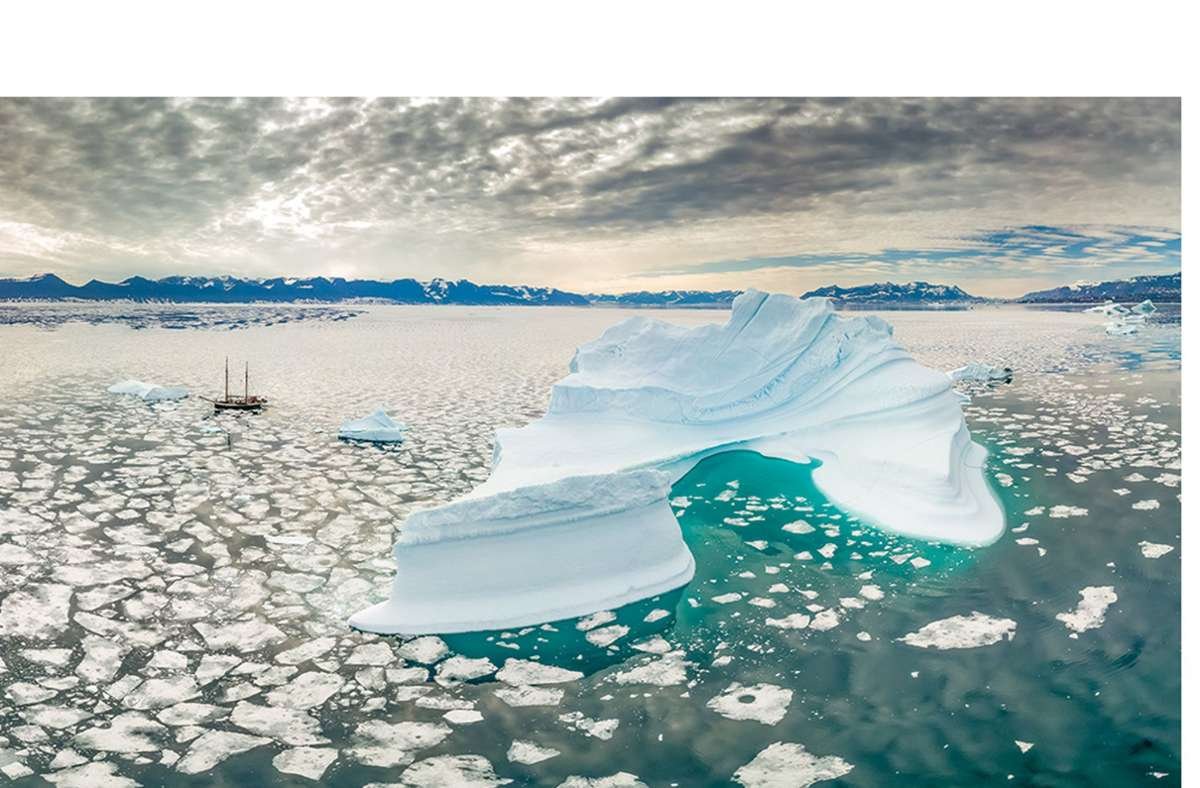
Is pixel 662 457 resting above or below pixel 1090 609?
above

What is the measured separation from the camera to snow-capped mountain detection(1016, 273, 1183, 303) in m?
6.73

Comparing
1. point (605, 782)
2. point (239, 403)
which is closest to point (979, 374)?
point (239, 403)

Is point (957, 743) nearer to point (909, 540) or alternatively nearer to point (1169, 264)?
point (909, 540)

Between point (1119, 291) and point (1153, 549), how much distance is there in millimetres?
3393

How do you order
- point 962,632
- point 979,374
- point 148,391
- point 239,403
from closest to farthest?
point 962,632, point 239,403, point 148,391, point 979,374

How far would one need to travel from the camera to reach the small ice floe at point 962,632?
358 centimetres

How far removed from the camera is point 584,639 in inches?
144

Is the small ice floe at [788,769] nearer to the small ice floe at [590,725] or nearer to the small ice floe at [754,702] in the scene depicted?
the small ice floe at [754,702]

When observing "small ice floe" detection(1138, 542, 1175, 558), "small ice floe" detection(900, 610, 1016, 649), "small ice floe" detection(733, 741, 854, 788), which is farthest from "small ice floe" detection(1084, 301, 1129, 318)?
"small ice floe" detection(733, 741, 854, 788)

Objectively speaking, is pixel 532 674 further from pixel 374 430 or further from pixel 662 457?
pixel 374 430

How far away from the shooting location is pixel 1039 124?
19.5 ft

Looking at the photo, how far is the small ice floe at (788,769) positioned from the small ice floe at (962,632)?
949 millimetres

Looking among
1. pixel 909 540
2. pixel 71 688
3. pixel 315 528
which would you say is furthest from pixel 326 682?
pixel 909 540

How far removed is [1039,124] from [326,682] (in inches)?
232
